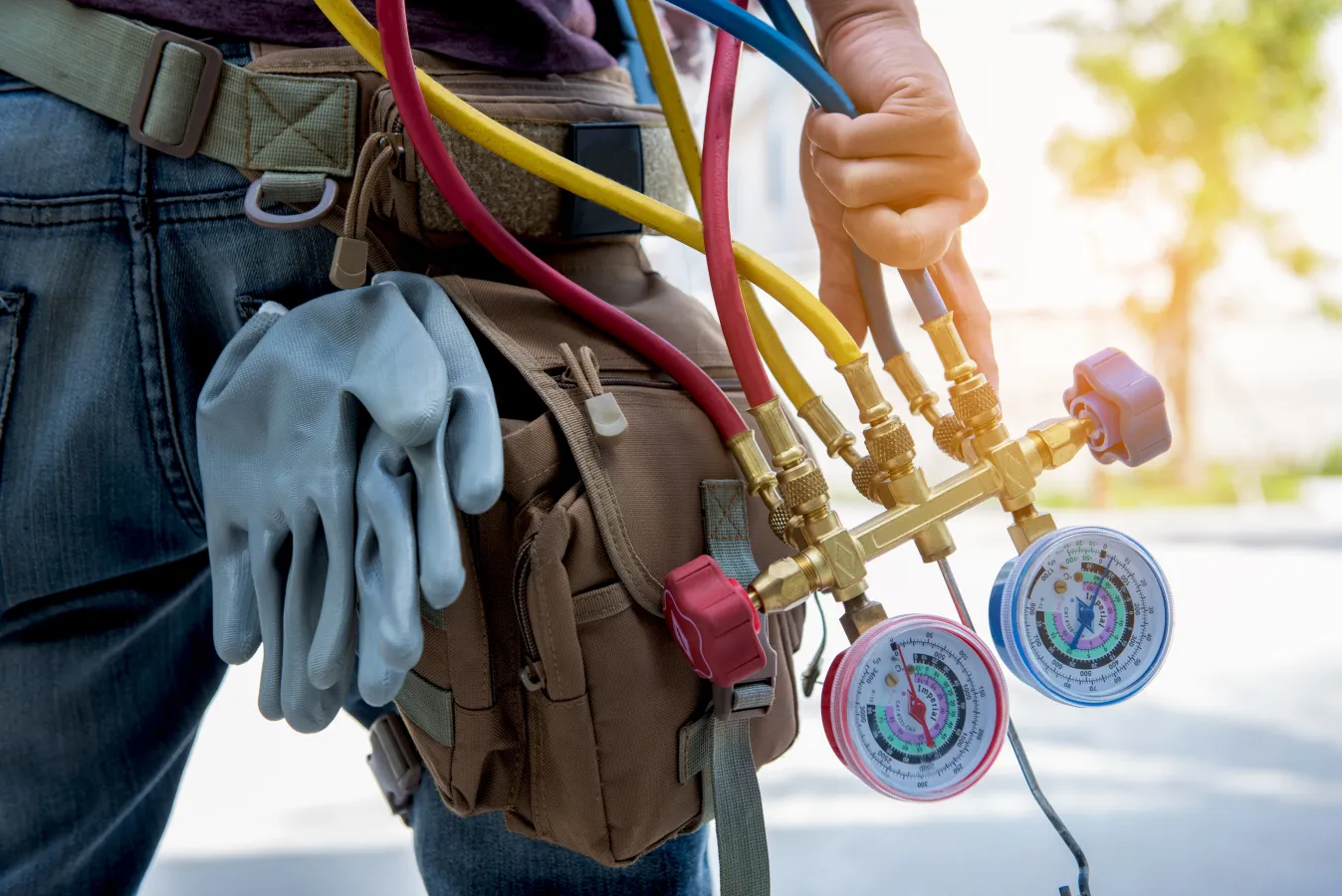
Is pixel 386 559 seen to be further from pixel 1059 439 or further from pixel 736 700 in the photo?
pixel 1059 439

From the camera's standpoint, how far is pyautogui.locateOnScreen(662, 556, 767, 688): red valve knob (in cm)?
47

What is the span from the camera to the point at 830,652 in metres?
1.99

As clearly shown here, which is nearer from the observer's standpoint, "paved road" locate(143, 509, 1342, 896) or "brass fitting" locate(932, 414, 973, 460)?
"brass fitting" locate(932, 414, 973, 460)

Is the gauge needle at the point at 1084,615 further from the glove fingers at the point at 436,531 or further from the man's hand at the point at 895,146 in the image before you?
the glove fingers at the point at 436,531

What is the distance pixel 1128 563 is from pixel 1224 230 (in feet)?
16.5

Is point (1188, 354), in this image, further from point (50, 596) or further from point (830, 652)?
point (50, 596)

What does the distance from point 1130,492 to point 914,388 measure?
4.93 metres

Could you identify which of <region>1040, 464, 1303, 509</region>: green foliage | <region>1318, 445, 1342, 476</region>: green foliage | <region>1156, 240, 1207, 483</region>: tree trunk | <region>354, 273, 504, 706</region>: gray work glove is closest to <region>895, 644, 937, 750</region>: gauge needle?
<region>354, 273, 504, 706</region>: gray work glove

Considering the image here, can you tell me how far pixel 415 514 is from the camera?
483 millimetres

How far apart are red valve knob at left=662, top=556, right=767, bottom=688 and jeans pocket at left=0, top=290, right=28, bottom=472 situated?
0.36 meters

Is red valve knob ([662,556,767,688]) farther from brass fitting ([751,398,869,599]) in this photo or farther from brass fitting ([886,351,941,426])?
brass fitting ([886,351,941,426])

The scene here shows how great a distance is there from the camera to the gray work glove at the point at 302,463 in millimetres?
478

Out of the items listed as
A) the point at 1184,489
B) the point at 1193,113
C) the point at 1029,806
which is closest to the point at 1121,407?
the point at 1029,806

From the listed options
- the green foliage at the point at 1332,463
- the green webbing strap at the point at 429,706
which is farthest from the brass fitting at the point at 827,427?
the green foliage at the point at 1332,463
